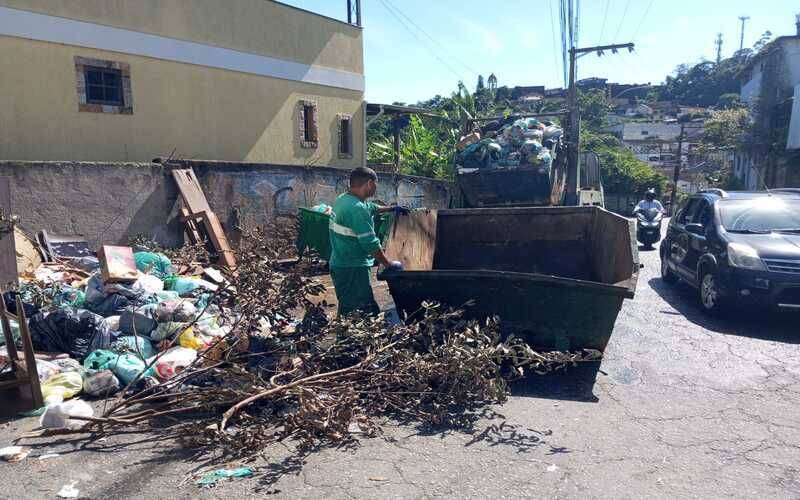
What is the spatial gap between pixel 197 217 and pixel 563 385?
7.26 metres

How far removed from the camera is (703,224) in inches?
290

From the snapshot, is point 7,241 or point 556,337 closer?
point 556,337

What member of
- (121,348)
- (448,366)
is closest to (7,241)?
(121,348)

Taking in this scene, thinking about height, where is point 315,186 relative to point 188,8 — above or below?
below

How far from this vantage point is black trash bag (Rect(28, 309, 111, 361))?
15.7ft

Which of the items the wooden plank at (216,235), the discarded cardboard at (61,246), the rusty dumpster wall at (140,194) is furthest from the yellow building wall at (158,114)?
the wooden plank at (216,235)

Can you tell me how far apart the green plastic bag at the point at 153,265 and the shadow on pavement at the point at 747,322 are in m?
6.10

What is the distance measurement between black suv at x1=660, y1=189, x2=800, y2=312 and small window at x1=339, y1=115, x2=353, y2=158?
10.8 meters

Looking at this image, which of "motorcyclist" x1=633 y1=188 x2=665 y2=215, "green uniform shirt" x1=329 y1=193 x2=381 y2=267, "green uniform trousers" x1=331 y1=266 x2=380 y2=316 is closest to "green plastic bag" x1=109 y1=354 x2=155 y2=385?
"green uniform trousers" x1=331 y1=266 x2=380 y2=316

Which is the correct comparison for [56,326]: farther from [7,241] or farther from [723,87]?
[723,87]

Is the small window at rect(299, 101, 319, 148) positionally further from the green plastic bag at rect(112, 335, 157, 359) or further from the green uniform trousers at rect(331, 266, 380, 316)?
the green uniform trousers at rect(331, 266, 380, 316)

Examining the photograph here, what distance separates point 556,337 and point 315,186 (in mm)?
8629

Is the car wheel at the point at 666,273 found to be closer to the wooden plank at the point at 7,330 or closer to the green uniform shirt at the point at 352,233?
the green uniform shirt at the point at 352,233

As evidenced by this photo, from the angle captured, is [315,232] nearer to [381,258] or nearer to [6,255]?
[6,255]
